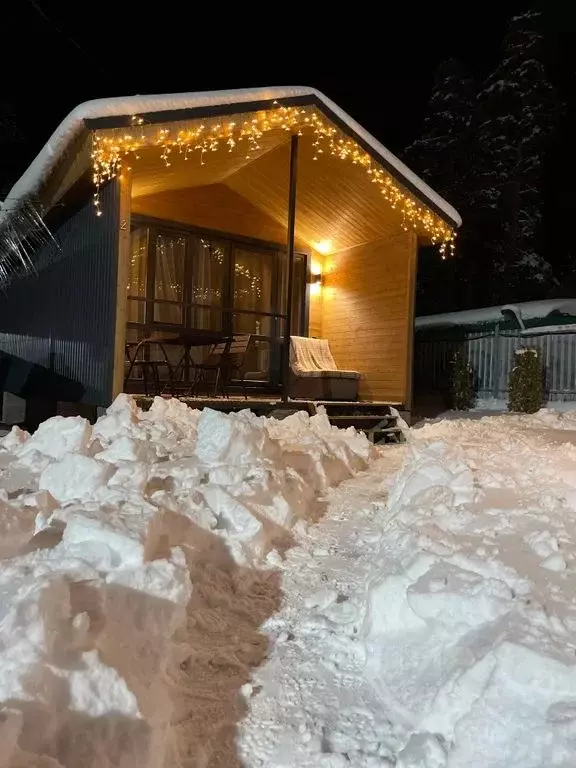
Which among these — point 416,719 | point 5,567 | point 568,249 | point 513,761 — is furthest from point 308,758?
point 568,249

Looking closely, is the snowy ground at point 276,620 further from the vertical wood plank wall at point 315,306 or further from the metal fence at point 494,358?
the metal fence at point 494,358

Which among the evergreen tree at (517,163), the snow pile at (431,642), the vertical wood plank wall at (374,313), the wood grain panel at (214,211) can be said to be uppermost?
the evergreen tree at (517,163)

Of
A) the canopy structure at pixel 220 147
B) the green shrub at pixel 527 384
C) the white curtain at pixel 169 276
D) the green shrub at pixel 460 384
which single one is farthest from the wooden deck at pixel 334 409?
the green shrub at pixel 460 384

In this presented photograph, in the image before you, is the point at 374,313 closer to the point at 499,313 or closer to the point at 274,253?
the point at 274,253

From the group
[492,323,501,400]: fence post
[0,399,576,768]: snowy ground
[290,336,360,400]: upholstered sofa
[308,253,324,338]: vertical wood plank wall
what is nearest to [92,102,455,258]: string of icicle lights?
[308,253,324,338]: vertical wood plank wall

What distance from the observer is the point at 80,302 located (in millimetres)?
7836

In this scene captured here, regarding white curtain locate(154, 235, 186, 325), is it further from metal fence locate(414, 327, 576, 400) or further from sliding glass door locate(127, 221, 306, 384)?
metal fence locate(414, 327, 576, 400)

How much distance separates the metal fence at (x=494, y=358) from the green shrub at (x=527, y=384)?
0.66m

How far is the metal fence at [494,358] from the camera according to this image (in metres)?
11.6

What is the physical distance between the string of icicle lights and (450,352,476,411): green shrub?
11.3 ft

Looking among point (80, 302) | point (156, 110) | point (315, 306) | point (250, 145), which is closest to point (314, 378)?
point (315, 306)

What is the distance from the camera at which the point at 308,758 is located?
1.91 metres

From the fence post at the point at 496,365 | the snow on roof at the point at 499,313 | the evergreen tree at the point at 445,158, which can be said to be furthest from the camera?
the evergreen tree at the point at 445,158

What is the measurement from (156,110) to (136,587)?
5.63 meters
